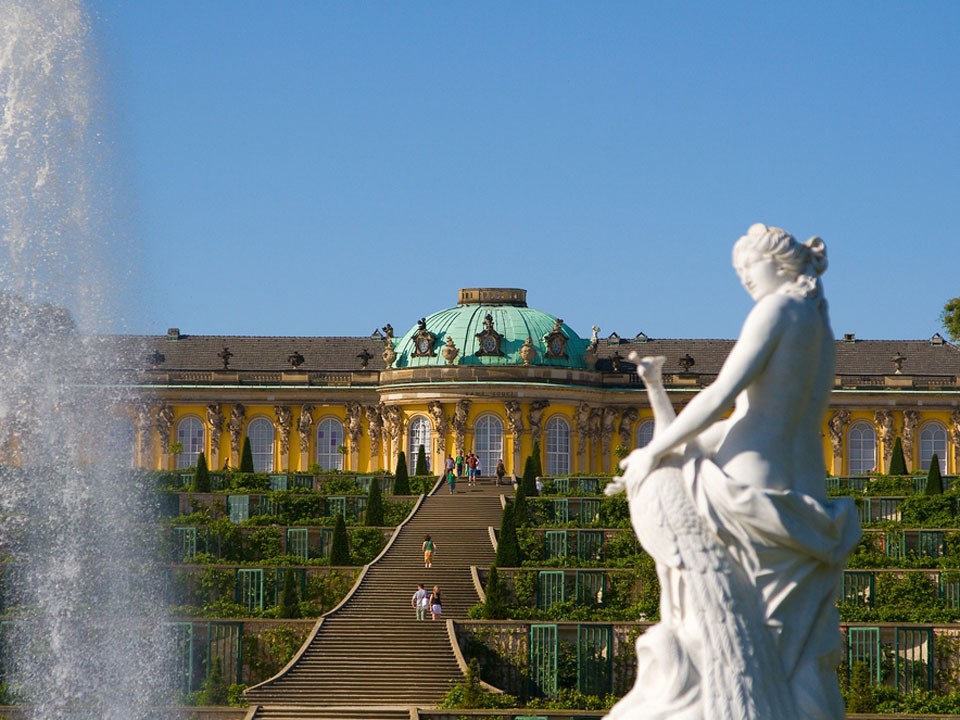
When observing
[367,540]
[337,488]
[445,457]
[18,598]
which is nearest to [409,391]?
[445,457]

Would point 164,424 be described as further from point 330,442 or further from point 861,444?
point 861,444

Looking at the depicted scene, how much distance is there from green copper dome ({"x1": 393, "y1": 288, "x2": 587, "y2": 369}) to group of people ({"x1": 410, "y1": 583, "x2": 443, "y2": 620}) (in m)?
31.1

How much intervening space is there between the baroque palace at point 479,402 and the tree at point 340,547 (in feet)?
83.0

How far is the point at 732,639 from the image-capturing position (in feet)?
38.8

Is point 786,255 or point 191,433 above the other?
point 191,433

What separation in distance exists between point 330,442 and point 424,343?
5.23 m

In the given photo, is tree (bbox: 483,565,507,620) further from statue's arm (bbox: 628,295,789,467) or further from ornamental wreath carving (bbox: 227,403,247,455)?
ornamental wreath carving (bbox: 227,403,247,455)

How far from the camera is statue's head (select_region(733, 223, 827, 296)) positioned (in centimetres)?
1203

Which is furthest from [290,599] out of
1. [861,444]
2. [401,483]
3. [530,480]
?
[861,444]

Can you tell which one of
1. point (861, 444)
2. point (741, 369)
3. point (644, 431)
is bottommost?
point (741, 369)

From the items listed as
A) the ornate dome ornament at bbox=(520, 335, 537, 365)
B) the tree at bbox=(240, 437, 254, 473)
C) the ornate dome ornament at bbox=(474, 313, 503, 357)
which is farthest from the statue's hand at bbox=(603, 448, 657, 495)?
the ornate dome ornament at bbox=(474, 313, 503, 357)

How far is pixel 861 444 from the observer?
2800 inches

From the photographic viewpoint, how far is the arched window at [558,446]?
68125mm

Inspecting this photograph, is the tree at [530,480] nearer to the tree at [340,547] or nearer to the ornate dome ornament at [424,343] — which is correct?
the tree at [340,547]
